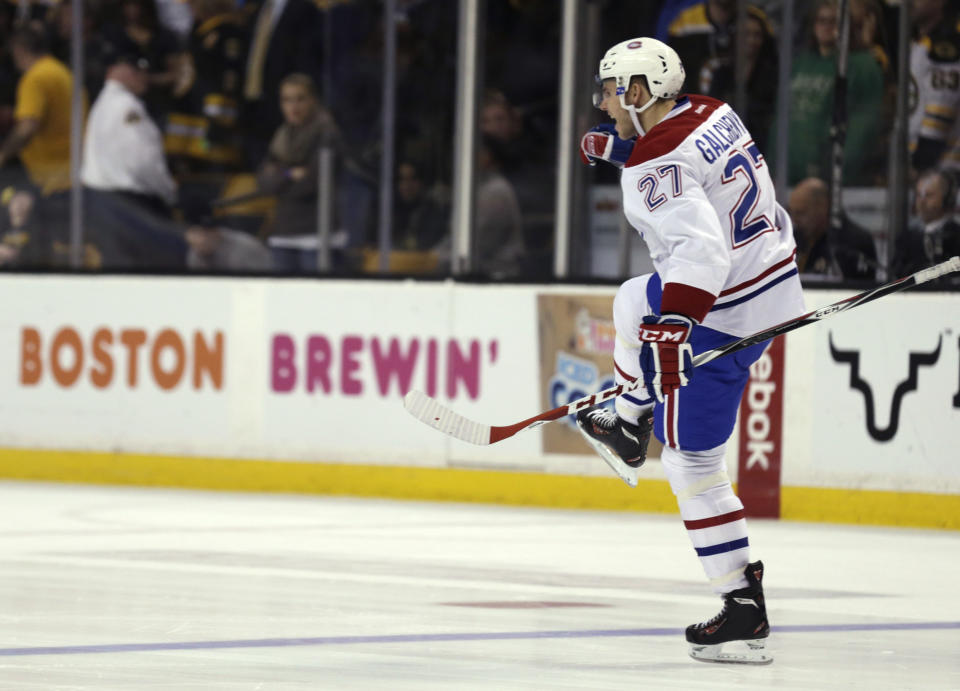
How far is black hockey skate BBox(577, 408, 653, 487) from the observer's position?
11.9ft

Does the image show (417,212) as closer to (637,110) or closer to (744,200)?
(637,110)

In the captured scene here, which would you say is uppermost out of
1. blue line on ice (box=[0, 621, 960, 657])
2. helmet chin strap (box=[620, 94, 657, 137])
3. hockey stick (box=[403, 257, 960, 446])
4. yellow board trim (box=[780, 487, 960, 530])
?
helmet chin strap (box=[620, 94, 657, 137])

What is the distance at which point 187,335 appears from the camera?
693 cm

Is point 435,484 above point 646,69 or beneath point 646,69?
beneath

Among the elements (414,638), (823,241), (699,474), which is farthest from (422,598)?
(823,241)

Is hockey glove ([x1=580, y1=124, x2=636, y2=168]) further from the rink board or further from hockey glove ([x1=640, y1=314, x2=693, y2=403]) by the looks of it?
the rink board

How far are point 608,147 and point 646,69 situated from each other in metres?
0.25

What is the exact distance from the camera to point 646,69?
→ 3514 millimetres

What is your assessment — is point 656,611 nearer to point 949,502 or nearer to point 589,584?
point 589,584

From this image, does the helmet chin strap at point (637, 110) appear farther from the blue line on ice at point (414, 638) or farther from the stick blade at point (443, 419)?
the blue line on ice at point (414, 638)

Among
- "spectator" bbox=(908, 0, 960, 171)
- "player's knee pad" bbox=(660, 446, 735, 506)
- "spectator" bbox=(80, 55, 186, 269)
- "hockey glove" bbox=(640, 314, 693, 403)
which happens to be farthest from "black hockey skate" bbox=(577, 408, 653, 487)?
"spectator" bbox=(80, 55, 186, 269)

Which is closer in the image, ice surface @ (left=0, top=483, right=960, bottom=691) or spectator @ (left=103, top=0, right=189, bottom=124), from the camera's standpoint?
ice surface @ (left=0, top=483, right=960, bottom=691)

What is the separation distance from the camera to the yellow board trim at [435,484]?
237 inches

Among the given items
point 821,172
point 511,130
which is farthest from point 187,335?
point 821,172
